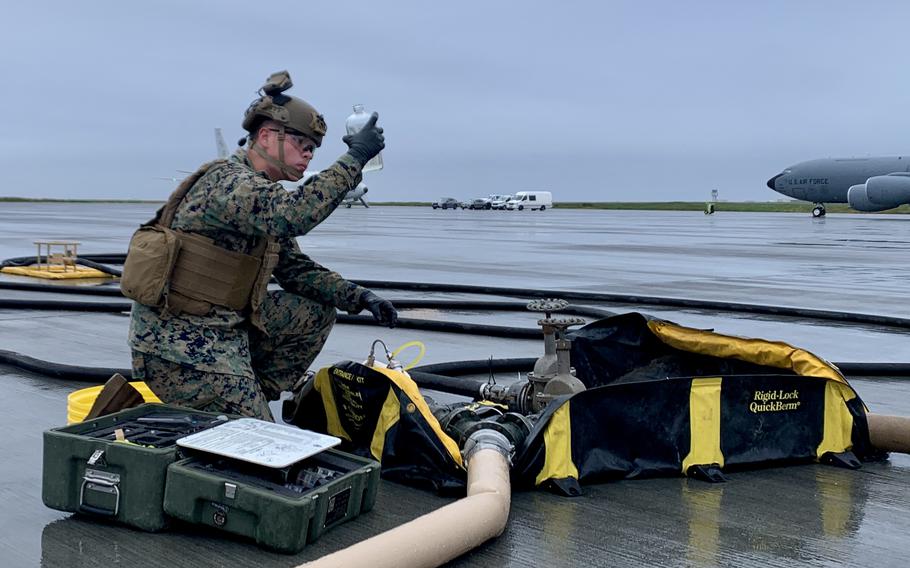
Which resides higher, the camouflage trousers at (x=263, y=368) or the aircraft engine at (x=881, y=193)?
the aircraft engine at (x=881, y=193)

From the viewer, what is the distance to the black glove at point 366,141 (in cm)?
412

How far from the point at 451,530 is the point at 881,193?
48411mm

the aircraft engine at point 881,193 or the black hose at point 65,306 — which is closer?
the black hose at point 65,306

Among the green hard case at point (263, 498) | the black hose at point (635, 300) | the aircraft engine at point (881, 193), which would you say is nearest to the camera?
the green hard case at point (263, 498)

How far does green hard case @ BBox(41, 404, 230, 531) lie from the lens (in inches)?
128

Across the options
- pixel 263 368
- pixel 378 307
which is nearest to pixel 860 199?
pixel 378 307

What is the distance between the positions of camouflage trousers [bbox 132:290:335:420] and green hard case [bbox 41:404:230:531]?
1.83 ft

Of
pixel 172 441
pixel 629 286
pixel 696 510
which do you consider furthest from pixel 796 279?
pixel 172 441

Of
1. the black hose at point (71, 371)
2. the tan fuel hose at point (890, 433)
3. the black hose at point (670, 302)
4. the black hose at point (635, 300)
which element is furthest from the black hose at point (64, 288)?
the tan fuel hose at point (890, 433)

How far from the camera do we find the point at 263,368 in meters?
4.81

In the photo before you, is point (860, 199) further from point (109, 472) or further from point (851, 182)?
point (109, 472)

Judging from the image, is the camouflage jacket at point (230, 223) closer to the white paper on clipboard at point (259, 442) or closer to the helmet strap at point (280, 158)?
the helmet strap at point (280, 158)

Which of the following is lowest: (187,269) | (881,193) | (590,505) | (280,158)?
(590,505)

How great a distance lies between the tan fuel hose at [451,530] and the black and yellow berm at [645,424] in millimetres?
239
